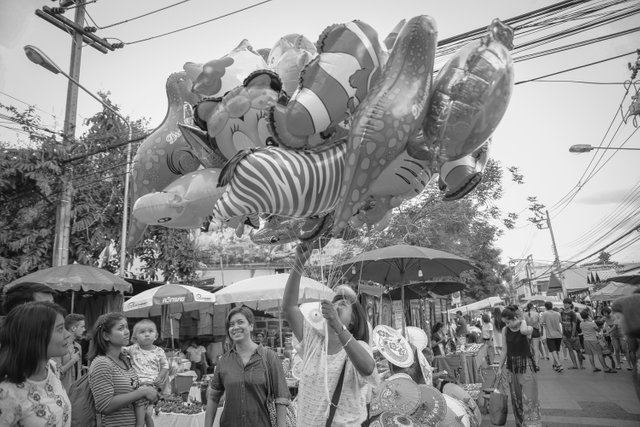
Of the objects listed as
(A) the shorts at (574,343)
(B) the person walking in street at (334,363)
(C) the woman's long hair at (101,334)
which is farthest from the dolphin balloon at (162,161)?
(A) the shorts at (574,343)

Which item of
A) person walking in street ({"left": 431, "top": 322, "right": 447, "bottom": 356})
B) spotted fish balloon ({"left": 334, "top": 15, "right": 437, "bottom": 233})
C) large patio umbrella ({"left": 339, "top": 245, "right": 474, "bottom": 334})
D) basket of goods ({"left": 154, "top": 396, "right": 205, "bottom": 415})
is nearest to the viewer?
spotted fish balloon ({"left": 334, "top": 15, "right": 437, "bottom": 233})

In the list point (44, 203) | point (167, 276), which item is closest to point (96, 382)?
point (44, 203)

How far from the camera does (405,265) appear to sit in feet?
27.3

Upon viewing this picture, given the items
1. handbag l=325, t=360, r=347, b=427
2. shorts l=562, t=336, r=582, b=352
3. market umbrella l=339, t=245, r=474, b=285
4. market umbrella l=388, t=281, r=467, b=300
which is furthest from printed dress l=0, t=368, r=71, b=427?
shorts l=562, t=336, r=582, b=352

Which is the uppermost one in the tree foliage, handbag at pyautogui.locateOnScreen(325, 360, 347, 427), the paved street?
the tree foliage

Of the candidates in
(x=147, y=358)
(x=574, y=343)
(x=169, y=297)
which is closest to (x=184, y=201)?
(x=147, y=358)

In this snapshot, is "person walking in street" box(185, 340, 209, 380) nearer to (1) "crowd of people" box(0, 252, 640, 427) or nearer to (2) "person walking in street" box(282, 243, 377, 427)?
(1) "crowd of people" box(0, 252, 640, 427)

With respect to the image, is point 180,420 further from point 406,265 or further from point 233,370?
point 406,265

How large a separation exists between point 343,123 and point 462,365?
300 inches

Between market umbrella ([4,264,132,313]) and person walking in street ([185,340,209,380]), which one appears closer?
market umbrella ([4,264,132,313])

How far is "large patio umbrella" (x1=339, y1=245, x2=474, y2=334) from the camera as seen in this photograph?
23.4 ft

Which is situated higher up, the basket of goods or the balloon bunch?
the balloon bunch

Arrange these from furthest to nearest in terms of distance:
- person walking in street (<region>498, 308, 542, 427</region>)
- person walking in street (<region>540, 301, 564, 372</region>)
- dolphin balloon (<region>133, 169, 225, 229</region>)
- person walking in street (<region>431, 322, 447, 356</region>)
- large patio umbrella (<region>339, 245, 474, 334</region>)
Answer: person walking in street (<region>540, 301, 564, 372</region>) → person walking in street (<region>431, 322, 447, 356</region>) → large patio umbrella (<region>339, 245, 474, 334</region>) → person walking in street (<region>498, 308, 542, 427</region>) → dolphin balloon (<region>133, 169, 225, 229</region>)

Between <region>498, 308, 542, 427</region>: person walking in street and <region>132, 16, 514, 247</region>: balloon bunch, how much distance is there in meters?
4.42
